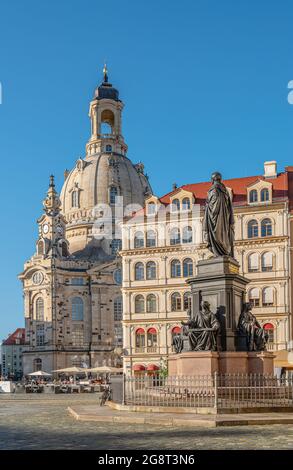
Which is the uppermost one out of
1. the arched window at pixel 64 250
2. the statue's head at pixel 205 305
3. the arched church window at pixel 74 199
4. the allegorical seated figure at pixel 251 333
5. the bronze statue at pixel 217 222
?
the arched church window at pixel 74 199

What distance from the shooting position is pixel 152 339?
217 feet

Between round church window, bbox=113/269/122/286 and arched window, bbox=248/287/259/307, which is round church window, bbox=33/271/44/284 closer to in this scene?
round church window, bbox=113/269/122/286

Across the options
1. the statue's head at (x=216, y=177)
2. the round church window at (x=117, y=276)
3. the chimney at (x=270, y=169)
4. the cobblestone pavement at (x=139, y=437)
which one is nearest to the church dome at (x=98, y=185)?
the round church window at (x=117, y=276)

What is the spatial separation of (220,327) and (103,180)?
292 ft

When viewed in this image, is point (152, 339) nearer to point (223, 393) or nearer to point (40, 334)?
point (40, 334)

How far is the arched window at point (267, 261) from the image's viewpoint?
6075 cm

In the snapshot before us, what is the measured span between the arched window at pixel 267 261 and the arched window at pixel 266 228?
145 centimetres

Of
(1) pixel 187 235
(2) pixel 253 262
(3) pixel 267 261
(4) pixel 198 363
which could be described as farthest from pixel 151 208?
(4) pixel 198 363

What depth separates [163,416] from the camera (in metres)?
21.5

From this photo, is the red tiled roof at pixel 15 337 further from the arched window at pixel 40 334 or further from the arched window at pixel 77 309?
the arched window at pixel 77 309

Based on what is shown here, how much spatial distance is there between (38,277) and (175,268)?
135 feet

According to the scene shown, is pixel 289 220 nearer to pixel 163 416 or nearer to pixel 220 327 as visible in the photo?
pixel 220 327

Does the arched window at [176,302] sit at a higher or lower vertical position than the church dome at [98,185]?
lower
